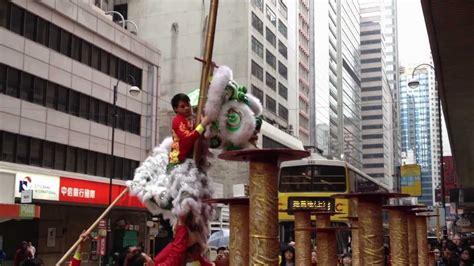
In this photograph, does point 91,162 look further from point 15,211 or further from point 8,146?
point 15,211

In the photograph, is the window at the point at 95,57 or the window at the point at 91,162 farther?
the window at the point at 95,57

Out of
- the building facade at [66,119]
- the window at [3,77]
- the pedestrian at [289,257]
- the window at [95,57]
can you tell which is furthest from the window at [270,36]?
the pedestrian at [289,257]

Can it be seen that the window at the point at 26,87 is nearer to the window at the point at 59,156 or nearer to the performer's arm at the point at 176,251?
the window at the point at 59,156

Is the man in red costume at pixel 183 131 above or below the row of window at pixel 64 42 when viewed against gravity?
below

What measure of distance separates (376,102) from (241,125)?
4916 inches

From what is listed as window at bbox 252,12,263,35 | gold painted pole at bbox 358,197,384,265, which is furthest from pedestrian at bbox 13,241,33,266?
window at bbox 252,12,263,35

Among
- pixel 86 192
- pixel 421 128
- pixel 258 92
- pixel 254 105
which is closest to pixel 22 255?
pixel 86 192

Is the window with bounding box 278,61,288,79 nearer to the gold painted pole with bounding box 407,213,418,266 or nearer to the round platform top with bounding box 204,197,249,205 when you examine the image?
the gold painted pole with bounding box 407,213,418,266

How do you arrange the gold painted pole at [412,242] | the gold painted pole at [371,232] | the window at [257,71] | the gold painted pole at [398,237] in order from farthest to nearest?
the window at [257,71], the gold painted pole at [412,242], the gold painted pole at [398,237], the gold painted pole at [371,232]

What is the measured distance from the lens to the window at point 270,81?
59188mm

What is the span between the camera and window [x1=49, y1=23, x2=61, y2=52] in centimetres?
2970

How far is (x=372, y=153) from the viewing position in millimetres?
122438

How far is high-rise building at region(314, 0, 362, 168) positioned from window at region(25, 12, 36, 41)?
180 ft

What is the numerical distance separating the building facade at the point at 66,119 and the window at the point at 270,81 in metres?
23.0
